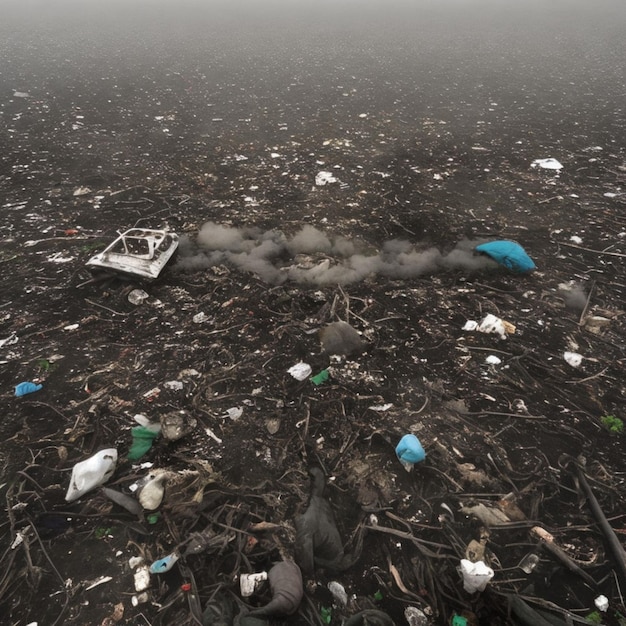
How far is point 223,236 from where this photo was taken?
338 cm

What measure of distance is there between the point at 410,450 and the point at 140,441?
1.34 m

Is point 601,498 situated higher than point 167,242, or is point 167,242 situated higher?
point 167,242

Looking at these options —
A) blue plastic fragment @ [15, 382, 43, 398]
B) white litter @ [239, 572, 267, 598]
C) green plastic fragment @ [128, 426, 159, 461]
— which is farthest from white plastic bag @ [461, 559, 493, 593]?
blue plastic fragment @ [15, 382, 43, 398]

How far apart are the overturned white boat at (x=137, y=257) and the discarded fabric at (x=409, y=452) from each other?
2.05 meters

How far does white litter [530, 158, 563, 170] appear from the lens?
457 centimetres

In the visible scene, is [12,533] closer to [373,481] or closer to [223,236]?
[373,481]

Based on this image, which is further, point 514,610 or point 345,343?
point 345,343

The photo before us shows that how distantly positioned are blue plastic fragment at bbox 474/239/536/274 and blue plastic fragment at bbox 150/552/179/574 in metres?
2.88

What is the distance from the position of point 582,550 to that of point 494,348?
1147 millimetres

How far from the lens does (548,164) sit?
462 centimetres

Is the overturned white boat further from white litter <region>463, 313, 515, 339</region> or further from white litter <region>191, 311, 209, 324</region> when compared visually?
white litter <region>463, 313, 515, 339</region>

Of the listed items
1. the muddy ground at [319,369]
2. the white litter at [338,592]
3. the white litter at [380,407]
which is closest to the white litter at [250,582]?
the muddy ground at [319,369]

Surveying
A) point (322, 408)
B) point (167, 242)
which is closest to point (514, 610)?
point (322, 408)

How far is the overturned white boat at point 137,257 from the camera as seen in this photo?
2824 mm
